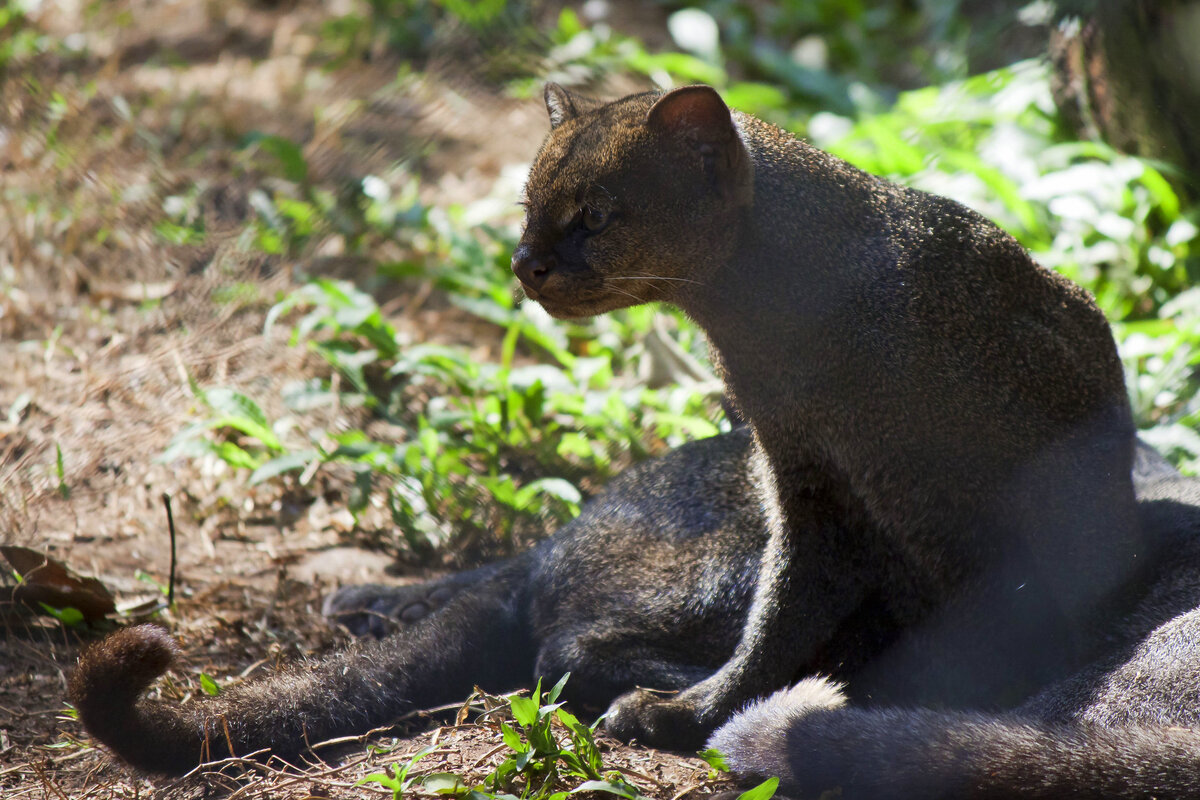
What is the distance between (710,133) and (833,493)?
3.39ft

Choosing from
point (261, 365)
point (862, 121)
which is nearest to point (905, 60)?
point (862, 121)

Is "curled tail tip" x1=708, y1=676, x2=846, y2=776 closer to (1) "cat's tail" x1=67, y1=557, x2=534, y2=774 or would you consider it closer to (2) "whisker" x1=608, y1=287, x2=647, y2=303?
(1) "cat's tail" x1=67, y1=557, x2=534, y2=774

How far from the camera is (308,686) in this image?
3.07 m

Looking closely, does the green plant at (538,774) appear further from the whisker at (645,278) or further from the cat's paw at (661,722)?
the whisker at (645,278)

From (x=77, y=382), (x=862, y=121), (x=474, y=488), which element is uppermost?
(x=862, y=121)

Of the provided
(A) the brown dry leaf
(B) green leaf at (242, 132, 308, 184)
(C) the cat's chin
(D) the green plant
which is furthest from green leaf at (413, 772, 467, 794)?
(B) green leaf at (242, 132, 308, 184)

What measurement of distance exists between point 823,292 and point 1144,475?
1385 mm

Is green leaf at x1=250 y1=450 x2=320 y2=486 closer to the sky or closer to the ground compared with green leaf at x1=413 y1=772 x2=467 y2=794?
closer to the ground

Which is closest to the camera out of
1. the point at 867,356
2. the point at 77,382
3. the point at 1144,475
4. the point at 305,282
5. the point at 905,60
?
the point at 867,356

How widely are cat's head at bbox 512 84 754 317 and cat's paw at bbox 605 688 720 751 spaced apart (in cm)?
113

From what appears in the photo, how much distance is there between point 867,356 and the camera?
2.92m

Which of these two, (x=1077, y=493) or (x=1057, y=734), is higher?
(x=1077, y=493)

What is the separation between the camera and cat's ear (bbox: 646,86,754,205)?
115 inches

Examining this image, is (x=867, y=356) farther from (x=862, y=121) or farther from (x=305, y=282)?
(x=862, y=121)
